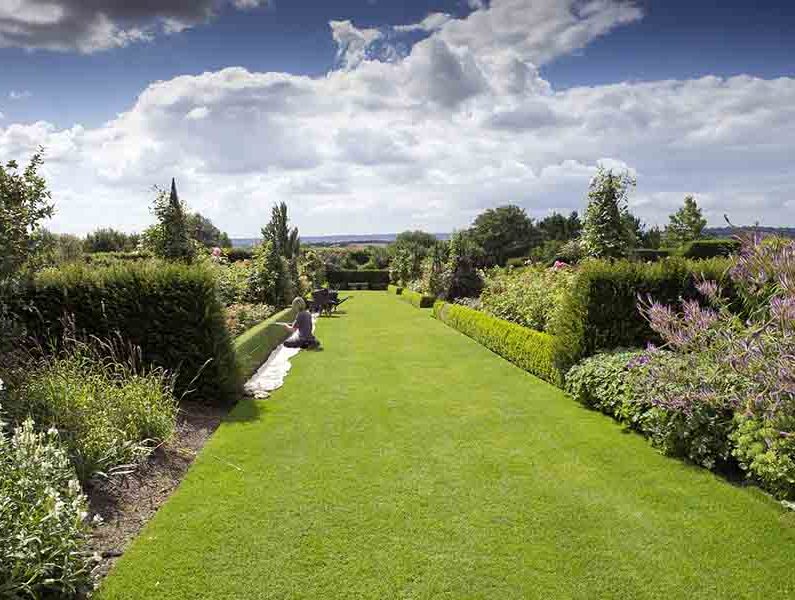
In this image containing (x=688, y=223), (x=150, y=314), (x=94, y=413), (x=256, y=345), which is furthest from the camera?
(x=688, y=223)

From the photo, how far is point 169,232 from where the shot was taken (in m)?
13.9

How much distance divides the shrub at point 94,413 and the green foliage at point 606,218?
9.43m

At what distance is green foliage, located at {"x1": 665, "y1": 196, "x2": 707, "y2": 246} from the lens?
1964 inches

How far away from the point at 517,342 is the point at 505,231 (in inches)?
2821

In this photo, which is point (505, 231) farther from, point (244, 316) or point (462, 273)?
point (244, 316)

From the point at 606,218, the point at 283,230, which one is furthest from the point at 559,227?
the point at 606,218

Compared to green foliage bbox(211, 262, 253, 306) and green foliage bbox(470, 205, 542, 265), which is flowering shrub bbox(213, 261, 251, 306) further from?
green foliage bbox(470, 205, 542, 265)

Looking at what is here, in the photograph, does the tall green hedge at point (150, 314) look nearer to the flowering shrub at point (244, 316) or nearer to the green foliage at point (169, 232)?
the flowering shrub at point (244, 316)

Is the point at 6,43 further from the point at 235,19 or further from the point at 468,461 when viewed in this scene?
the point at 468,461

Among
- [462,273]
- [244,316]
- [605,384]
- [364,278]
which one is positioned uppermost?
[462,273]

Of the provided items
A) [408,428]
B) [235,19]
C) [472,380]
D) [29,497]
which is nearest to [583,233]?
[472,380]

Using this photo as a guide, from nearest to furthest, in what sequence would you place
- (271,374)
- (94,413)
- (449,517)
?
(449,517)
(94,413)
(271,374)

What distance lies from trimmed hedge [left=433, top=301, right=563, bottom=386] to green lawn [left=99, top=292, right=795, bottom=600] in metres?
1.68

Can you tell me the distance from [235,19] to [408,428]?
7414mm
